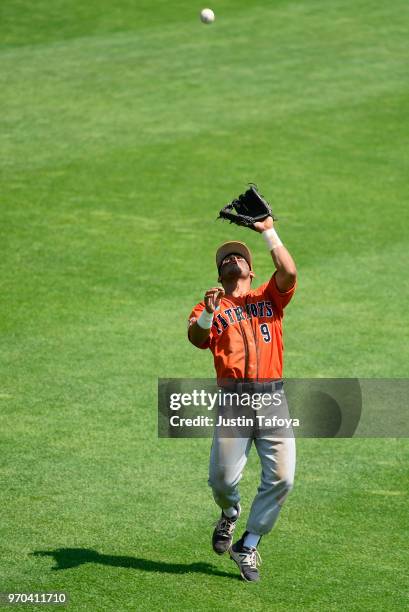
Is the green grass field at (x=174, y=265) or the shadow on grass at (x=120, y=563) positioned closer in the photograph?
the shadow on grass at (x=120, y=563)

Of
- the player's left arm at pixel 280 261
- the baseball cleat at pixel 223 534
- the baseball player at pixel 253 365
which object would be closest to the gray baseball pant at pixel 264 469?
the baseball player at pixel 253 365

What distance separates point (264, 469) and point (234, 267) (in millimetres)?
1347

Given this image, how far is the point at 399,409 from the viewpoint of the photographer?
10.3 m

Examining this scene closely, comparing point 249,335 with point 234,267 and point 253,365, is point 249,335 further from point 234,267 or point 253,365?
point 234,267

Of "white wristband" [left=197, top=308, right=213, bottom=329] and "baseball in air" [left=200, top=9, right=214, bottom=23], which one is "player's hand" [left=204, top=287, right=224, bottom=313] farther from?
"baseball in air" [left=200, top=9, right=214, bottom=23]

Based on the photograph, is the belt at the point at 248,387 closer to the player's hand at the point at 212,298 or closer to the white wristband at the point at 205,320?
the white wristband at the point at 205,320

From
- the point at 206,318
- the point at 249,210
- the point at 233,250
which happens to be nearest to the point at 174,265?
the point at 233,250

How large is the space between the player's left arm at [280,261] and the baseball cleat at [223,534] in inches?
61.8

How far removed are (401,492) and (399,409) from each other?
1742 mm

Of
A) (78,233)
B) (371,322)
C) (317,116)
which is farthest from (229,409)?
(317,116)

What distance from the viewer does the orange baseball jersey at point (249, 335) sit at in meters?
7.18

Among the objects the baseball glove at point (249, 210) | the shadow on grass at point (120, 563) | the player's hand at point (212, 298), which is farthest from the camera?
the shadow on grass at point (120, 563)

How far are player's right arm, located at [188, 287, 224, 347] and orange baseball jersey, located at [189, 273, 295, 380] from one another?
2.8 inches

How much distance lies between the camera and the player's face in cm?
741
